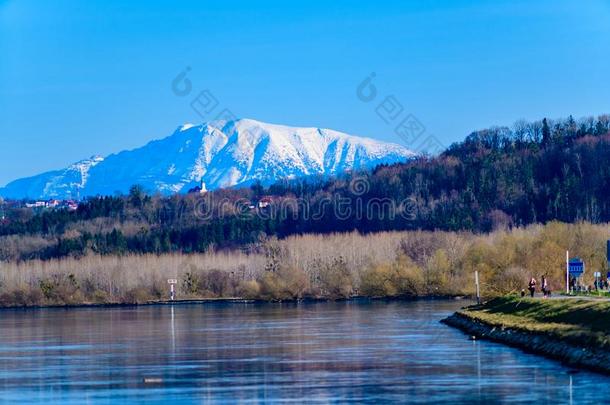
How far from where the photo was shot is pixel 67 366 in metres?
52.2

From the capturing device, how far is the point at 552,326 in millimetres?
54188

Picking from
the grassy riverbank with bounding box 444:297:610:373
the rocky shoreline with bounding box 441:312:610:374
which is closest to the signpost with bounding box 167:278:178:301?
the grassy riverbank with bounding box 444:297:610:373

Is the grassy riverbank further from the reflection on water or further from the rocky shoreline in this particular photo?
the reflection on water

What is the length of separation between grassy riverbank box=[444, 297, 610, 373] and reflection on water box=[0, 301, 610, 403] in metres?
0.94

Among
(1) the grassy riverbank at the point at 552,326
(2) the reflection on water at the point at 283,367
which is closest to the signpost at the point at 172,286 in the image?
(2) the reflection on water at the point at 283,367

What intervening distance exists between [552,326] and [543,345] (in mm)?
3230

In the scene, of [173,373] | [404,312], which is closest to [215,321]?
[404,312]

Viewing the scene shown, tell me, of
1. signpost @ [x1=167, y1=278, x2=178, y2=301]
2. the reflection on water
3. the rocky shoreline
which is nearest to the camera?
the reflection on water

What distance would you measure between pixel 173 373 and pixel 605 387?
16.4 metres

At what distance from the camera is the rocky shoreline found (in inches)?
1697

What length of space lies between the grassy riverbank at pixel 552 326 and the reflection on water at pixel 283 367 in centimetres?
94

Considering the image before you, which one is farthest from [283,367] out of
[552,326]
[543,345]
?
[552,326]

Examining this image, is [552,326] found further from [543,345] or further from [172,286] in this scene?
[172,286]

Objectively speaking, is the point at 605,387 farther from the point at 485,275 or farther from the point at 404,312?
the point at 485,275
